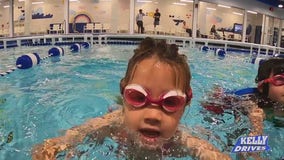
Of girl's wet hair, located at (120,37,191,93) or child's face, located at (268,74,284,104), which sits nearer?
girl's wet hair, located at (120,37,191,93)

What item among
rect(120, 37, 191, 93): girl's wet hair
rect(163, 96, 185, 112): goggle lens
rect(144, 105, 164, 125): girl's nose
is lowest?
rect(144, 105, 164, 125): girl's nose

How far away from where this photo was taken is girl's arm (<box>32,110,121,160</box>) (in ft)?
7.29

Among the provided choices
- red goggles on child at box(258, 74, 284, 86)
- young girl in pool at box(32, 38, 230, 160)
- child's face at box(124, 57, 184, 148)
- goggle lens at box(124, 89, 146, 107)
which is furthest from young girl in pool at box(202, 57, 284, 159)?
goggle lens at box(124, 89, 146, 107)

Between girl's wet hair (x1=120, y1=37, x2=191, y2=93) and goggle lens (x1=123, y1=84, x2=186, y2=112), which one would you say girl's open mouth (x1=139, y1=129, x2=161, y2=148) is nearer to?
goggle lens (x1=123, y1=84, x2=186, y2=112)

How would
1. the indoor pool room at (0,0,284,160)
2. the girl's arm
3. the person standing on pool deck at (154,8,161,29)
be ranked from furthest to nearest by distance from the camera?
the person standing on pool deck at (154,8,161,29), the girl's arm, the indoor pool room at (0,0,284,160)

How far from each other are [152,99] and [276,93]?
1867 mm

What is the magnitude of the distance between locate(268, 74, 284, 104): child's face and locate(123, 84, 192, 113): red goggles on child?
5.41 feet

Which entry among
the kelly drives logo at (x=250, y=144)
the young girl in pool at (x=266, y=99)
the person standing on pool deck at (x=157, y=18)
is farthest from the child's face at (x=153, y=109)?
the person standing on pool deck at (x=157, y=18)

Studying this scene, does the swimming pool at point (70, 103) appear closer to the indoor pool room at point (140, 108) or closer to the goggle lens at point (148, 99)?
the indoor pool room at point (140, 108)

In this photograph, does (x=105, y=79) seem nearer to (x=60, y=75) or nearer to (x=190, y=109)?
(x=60, y=75)

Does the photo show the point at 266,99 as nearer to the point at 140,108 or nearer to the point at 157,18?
the point at 140,108

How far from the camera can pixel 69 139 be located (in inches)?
99.4

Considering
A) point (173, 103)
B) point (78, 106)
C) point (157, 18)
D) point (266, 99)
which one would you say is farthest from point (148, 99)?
point (157, 18)

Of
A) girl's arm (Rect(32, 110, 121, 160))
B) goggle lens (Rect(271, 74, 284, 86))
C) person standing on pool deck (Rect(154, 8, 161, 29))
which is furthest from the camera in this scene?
person standing on pool deck (Rect(154, 8, 161, 29))
